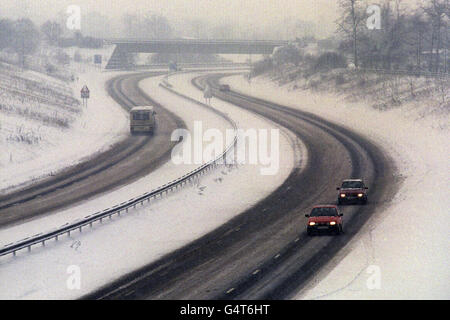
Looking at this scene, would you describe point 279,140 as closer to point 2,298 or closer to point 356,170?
point 356,170

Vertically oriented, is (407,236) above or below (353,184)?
below

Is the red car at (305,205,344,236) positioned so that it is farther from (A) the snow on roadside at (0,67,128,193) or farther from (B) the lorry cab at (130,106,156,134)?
(B) the lorry cab at (130,106,156,134)

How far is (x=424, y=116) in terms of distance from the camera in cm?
6638

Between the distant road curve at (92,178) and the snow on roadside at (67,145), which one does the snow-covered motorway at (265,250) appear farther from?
the snow on roadside at (67,145)

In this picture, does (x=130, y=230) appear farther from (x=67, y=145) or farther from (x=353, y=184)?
(x=67, y=145)

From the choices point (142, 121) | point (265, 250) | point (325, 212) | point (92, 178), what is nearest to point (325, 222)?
point (325, 212)

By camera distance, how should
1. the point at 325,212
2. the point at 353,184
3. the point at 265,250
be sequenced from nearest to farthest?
the point at 265,250, the point at 325,212, the point at 353,184

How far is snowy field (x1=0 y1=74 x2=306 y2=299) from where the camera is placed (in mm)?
26328

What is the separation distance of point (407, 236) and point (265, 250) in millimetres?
6437

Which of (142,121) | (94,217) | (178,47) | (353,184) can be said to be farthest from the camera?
(178,47)

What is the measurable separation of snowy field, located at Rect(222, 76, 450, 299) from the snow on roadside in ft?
72.7

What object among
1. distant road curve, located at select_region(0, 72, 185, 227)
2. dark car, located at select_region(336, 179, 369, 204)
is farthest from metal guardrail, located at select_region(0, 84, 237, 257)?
dark car, located at select_region(336, 179, 369, 204)

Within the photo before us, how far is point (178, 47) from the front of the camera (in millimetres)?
182125

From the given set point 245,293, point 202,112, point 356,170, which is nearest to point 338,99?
point 202,112
